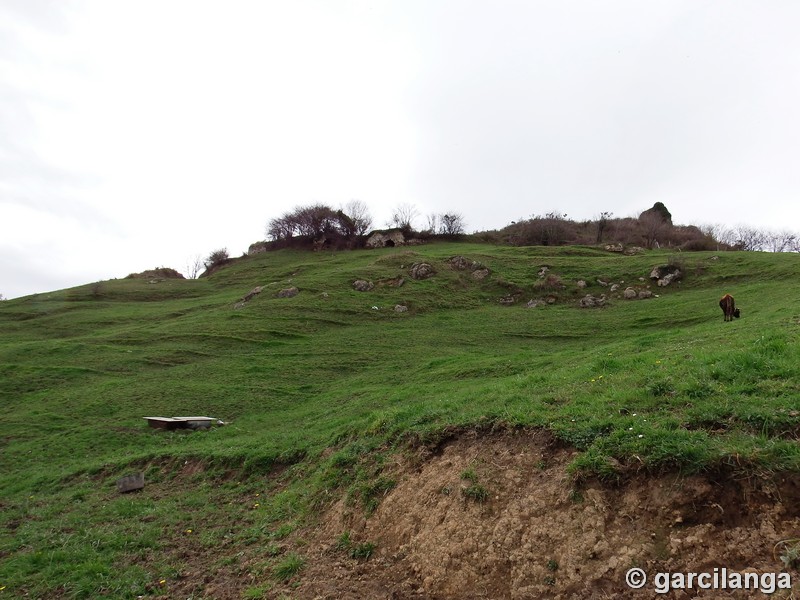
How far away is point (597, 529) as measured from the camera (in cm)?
511

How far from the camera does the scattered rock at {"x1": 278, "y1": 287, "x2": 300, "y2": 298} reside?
4153 centimetres

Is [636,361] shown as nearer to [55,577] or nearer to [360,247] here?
[55,577]

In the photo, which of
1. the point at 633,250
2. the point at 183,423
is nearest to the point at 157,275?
the point at 183,423

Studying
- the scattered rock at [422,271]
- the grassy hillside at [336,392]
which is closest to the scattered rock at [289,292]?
the grassy hillside at [336,392]

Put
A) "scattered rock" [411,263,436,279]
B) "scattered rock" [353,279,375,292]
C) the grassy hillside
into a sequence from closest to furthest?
the grassy hillside
"scattered rock" [353,279,375,292]
"scattered rock" [411,263,436,279]

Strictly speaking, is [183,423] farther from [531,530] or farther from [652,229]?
[652,229]

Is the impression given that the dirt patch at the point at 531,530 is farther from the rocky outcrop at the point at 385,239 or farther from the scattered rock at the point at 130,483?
the rocky outcrop at the point at 385,239

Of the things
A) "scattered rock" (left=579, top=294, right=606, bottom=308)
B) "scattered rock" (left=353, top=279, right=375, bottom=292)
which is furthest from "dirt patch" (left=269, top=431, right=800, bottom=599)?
"scattered rock" (left=353, top=279, right=375, bottom=292)

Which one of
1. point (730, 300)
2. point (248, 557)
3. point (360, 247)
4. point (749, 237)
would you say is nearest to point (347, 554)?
point (248, 557)

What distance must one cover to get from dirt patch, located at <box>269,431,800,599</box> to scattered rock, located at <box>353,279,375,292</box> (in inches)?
1389

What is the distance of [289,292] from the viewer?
4191 cm

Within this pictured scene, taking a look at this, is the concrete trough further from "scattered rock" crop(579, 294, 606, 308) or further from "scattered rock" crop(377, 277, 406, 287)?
"scattered rock" crop(579, 294, 606, 308)

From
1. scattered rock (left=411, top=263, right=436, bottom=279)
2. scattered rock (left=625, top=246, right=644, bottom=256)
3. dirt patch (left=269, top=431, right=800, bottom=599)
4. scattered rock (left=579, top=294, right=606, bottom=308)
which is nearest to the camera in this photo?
dirt patch (left=269, top=431, right=800, bottom=599)

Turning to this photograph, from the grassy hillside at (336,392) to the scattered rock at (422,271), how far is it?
0.89m
